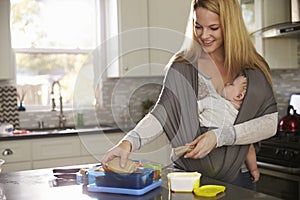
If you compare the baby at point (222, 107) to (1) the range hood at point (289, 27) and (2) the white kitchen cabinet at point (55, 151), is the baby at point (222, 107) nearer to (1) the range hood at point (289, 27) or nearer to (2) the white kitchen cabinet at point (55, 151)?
(1) the range hood at point (289, 27)

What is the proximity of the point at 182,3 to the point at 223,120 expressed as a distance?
2.79 metres

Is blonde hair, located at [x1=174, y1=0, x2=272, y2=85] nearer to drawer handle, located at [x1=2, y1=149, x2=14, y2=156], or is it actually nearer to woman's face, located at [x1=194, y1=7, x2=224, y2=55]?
woman's face, located at [x1=194, y1=7, x2=224, y2=55]

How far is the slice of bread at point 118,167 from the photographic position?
158 centimetres

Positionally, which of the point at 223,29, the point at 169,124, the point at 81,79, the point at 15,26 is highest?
the point at 15,26

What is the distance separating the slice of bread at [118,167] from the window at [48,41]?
304 cm

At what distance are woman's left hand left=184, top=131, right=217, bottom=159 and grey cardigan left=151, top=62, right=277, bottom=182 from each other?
9cm

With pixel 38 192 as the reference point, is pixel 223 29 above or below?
above

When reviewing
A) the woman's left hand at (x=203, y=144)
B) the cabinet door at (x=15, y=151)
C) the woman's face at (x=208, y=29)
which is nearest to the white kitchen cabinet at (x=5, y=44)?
the cabinet door at (x=15, y=151)

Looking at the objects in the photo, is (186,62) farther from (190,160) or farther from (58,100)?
(58,100)

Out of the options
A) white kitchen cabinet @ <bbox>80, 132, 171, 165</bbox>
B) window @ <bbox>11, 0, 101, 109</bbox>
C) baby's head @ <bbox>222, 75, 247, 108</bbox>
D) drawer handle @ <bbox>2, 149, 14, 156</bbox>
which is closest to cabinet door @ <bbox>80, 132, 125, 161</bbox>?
white kitchen cabinet @ <bbox>80, 132, 171, 165</bbox>

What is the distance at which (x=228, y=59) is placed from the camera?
1.93 metres

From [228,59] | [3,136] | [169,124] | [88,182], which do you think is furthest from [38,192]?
[3,136]

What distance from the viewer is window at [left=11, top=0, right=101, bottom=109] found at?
14.7 feet

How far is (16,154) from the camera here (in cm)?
375
